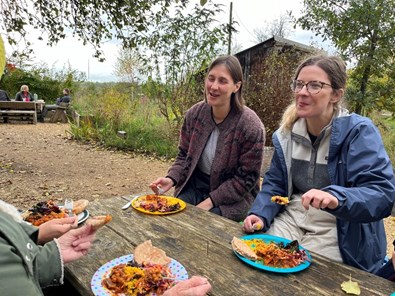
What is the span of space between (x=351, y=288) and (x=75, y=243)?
3.82 ft

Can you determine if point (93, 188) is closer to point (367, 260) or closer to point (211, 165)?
point (211, 165)

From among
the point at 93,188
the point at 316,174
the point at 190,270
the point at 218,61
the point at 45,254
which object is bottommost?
the point at 93,188

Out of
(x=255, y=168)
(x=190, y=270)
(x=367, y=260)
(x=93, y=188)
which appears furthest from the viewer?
(x=93, y=188)

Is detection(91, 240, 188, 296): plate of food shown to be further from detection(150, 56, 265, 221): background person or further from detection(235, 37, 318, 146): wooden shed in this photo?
detection(235, 37, 318, 146): wooden shed

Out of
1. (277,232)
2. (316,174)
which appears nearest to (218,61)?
(316,174)

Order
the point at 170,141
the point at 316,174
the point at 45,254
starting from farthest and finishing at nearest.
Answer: the point at 170,141 → the point at 316,174 → the point at 45,254

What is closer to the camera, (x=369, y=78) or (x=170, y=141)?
(x=369, y=78)

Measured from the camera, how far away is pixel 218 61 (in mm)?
3057

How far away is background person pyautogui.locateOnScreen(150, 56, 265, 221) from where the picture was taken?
292cm

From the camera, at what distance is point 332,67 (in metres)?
2.21

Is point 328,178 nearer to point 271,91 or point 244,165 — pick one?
point 244,165

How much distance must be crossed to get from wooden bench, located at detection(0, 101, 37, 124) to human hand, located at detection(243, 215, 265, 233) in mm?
13570

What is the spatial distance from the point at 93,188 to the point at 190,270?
476 cm

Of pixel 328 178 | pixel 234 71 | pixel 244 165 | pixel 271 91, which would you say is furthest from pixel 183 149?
pixel 271 91
